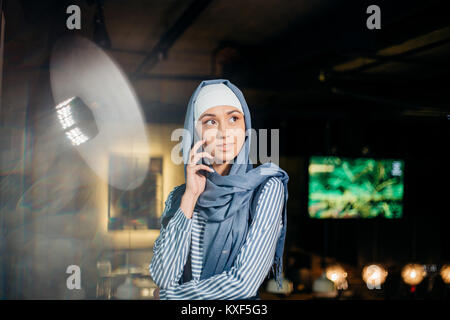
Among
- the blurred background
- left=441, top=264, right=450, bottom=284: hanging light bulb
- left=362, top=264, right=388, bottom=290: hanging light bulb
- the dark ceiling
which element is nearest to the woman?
the blurred background

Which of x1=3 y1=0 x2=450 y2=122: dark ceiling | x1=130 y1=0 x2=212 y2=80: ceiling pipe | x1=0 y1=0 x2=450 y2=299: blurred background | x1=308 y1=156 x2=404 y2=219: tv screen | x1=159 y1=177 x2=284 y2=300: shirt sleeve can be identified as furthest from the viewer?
x1=308 y1=156 x2=404 y2=219: tv screen

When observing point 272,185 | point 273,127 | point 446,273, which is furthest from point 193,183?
point 446,273

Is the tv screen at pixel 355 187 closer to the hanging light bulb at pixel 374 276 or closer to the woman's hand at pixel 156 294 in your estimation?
the hanging light bulb at pixel 374 276

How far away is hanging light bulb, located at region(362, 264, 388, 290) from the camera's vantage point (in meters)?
3.11

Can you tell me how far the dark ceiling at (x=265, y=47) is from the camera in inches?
83.0

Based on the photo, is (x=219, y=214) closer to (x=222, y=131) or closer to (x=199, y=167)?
(x=199, y=167)

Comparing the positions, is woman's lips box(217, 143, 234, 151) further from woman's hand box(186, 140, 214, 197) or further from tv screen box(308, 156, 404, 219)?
tv screen box(308, 156, 404, 219)

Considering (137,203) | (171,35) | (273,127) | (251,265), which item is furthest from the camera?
(171,35)

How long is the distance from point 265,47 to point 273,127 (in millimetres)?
1182

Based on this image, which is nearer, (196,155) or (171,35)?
(196,155)

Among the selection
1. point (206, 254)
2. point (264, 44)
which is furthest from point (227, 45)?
point (206, 254)

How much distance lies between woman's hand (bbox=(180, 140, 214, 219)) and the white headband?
0.47ft

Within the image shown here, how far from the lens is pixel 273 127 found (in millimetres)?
2590
